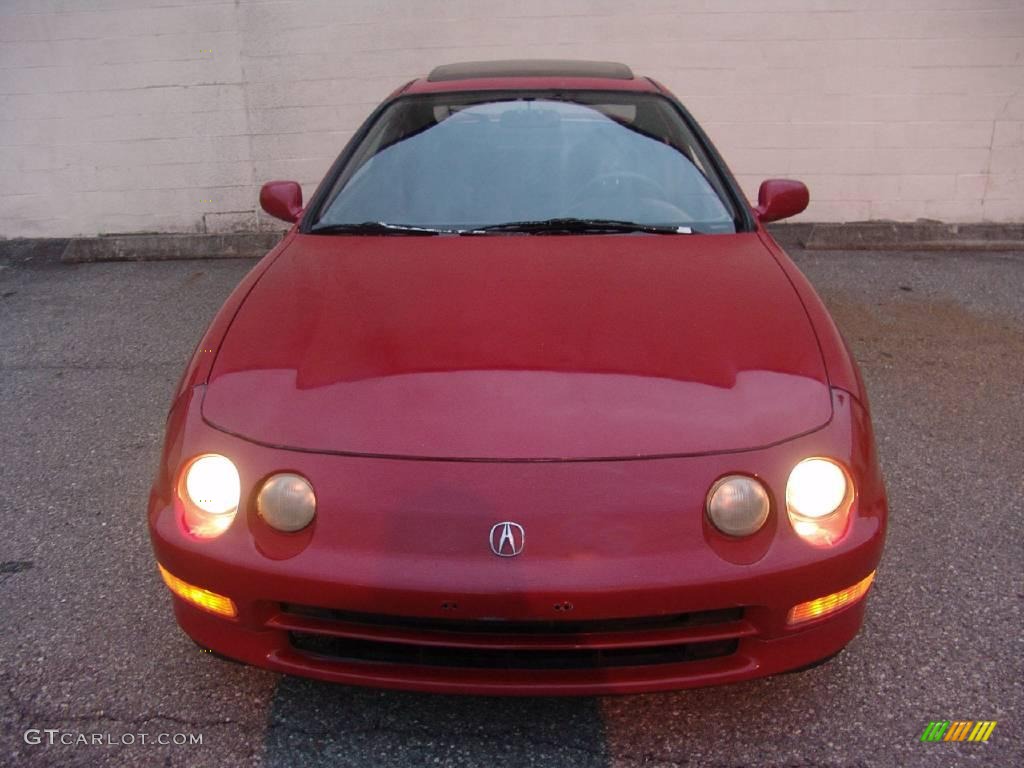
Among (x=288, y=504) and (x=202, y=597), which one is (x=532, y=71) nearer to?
(x=288, y=504)

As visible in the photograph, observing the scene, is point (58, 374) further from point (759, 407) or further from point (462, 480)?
point (759, 407)

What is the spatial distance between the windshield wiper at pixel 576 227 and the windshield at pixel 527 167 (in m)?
0.01

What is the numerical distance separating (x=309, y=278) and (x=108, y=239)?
17.9 ft

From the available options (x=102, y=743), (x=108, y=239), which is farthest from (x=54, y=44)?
(x=102, y=743)

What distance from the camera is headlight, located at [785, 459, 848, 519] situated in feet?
6.84

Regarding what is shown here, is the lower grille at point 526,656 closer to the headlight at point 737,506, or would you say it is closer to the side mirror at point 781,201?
the headlight at point 737,506

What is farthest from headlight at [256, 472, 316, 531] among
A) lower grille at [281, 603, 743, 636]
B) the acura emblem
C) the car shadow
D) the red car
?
the car shadow

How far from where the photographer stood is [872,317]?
5.70m

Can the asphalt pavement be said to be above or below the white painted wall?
below

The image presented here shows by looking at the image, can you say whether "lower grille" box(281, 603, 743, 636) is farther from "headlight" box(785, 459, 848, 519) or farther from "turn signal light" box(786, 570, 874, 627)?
"headlight" box(785, 459, 848, 519)

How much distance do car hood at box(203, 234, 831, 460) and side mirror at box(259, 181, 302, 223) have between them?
767mm

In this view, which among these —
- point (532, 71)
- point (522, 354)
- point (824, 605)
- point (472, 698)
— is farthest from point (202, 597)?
point (532, 71)

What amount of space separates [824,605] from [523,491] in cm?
72


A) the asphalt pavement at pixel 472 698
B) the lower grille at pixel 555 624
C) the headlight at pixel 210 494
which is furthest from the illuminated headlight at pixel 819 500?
the headlight at pixel 210 494
